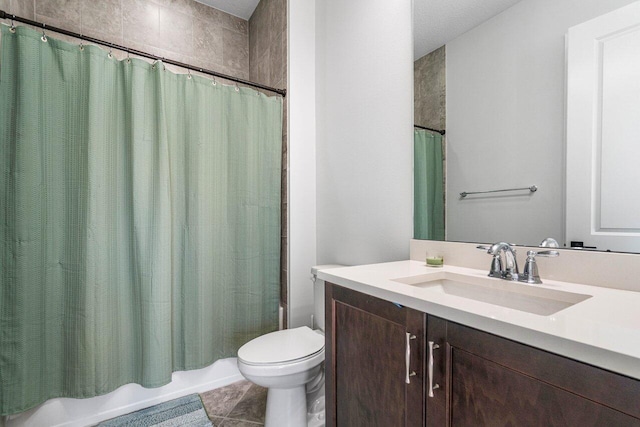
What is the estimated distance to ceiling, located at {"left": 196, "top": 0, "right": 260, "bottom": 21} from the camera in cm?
223

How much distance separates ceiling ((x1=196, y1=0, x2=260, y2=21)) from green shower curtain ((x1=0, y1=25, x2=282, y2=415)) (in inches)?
38.1

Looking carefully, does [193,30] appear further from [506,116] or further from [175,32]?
[506,116]

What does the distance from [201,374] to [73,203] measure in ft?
3.85

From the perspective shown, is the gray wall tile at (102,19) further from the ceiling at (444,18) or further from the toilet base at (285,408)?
the toilet base at (285,408)

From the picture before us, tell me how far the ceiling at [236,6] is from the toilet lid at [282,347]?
2403 millimetres

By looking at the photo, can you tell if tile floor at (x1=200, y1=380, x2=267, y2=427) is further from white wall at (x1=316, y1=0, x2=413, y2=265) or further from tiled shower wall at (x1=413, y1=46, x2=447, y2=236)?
tiled shower wall at (x1=413, y1=46, x2=447, y2=236)

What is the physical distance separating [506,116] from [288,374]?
4.44ft

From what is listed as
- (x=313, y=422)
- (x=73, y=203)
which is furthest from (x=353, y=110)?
(x=313, y=422)

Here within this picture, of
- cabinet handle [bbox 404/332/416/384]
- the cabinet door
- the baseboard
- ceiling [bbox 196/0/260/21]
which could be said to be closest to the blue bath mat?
the baseboard

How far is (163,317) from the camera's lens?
1508 millimetres

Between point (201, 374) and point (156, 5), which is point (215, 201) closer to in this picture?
point (201, 374)

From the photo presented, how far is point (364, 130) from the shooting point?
1580 millimetres

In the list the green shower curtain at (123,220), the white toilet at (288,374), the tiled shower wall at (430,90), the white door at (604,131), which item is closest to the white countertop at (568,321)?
the white door at (604,131)

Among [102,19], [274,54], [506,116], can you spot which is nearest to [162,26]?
[102,19]
